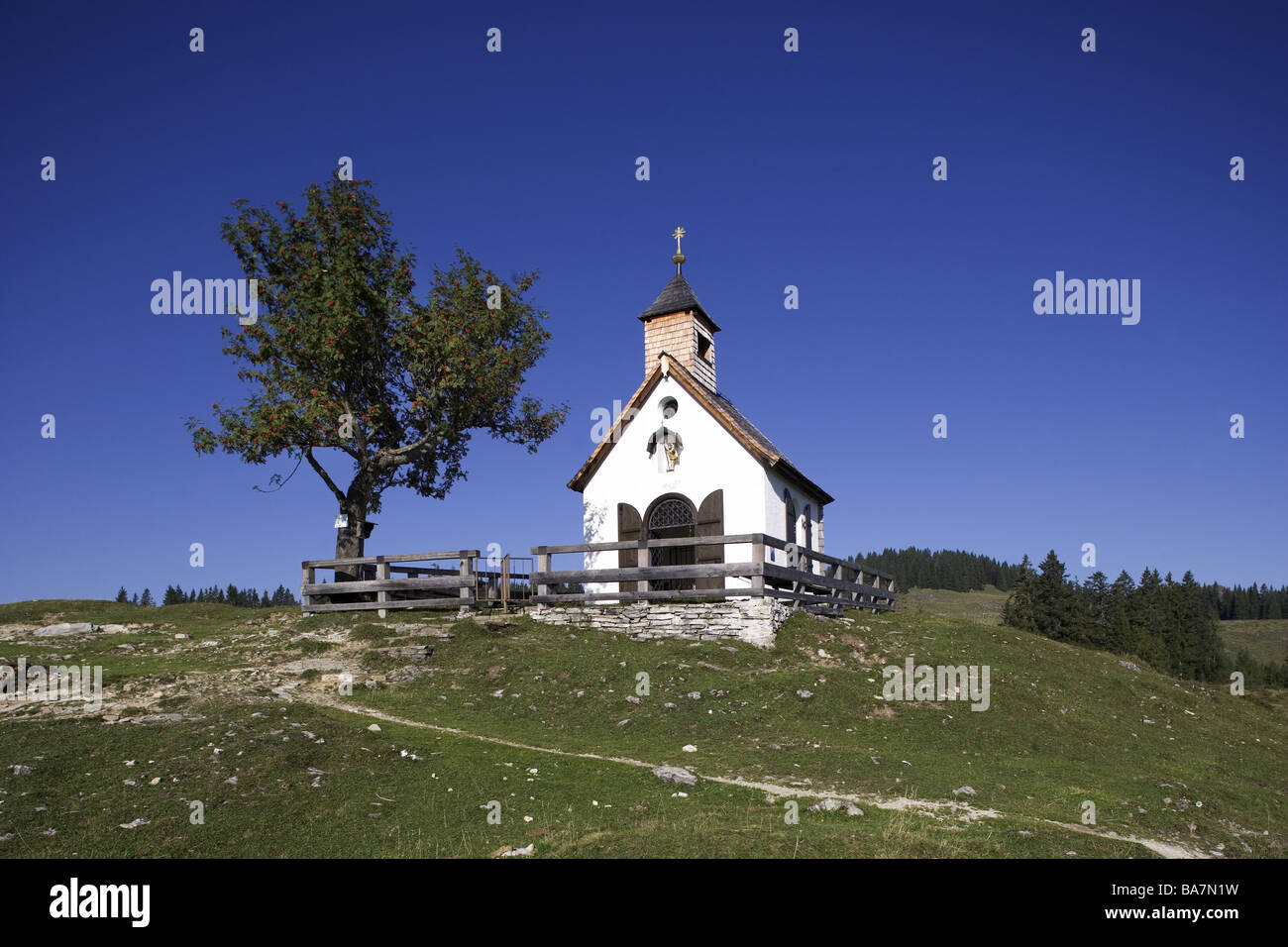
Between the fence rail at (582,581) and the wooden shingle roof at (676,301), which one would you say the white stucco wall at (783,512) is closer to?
the fence rail at (582,581)

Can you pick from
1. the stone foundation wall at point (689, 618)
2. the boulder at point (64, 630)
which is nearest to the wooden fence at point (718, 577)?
the stone foundation wall at point (689, 618)

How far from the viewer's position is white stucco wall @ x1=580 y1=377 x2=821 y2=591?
1080 inches

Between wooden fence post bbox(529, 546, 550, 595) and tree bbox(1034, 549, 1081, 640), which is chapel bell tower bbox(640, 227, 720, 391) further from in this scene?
tree bbox(1034, 549, 1081, 640)

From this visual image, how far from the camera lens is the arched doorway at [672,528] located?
2858 centimetres

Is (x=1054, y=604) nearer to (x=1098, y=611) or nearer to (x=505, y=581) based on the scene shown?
(x=1098, y=611)

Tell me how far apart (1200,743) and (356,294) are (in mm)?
28051

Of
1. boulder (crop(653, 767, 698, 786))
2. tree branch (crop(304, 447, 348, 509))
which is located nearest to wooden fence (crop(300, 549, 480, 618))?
tree branch (crop(304, 447, 348, 509))

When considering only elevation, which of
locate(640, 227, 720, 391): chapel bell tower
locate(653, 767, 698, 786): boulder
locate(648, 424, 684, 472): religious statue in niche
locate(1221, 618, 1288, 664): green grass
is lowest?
locate(1221, 618, 1288, 664): green grass

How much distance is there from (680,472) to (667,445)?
3.81 feet

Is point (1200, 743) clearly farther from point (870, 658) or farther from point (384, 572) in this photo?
point (384, 572)

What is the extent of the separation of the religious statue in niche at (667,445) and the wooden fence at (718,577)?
13.3 ft

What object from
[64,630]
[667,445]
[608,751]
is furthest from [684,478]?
[64,630]

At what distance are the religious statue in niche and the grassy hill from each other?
28.6ft
